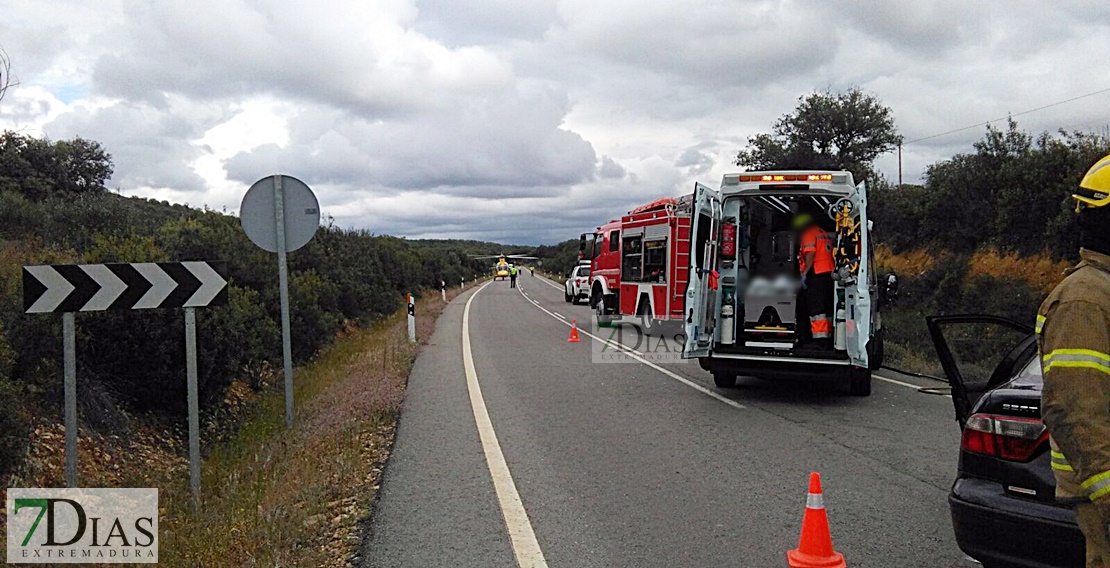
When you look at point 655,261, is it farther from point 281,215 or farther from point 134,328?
point 134,328

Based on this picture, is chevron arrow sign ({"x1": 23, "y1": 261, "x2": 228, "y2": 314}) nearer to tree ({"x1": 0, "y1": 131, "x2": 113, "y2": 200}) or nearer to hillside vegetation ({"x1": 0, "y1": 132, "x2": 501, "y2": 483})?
hillside vegetation ({"x1": 0, "y1": 132, "x2": 501, "y2": 483})

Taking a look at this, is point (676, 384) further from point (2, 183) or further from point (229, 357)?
point (2, 183)

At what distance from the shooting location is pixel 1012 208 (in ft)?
86.6

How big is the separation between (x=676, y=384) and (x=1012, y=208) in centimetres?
2048

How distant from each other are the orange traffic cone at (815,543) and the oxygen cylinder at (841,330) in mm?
5270

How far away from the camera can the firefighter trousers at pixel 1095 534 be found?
8.29ft

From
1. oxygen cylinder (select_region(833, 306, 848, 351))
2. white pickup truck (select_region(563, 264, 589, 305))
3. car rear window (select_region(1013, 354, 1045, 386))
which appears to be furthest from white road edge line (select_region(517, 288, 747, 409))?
white pickup truck (select_region(563, 264, 589, 305))

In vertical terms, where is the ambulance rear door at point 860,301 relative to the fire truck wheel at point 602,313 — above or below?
above

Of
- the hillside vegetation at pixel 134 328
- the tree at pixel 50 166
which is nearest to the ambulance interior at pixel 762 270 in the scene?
the hillside vegetation at pixel 134 328

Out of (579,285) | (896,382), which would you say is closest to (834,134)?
(579,285)

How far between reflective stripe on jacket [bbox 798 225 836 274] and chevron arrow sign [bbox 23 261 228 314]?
7.05 m

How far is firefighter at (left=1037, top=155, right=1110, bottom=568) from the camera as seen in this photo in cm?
243

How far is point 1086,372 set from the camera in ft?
7.99

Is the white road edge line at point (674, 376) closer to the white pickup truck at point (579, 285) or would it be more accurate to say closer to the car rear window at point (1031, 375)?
the car rear window at point (1031, 375)
